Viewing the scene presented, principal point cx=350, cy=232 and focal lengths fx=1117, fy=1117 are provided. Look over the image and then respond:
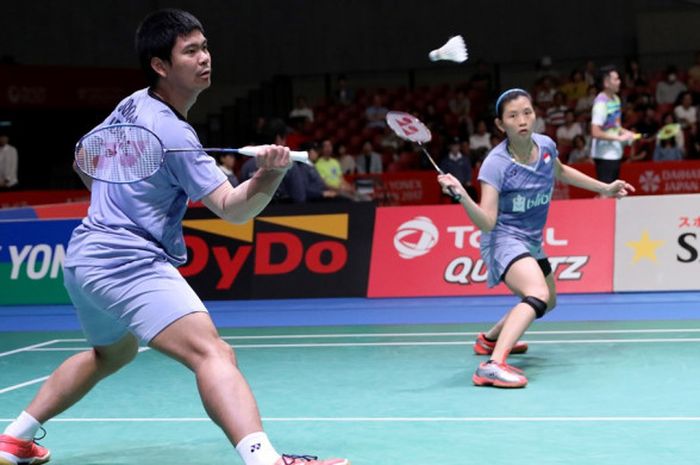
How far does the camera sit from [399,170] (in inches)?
714

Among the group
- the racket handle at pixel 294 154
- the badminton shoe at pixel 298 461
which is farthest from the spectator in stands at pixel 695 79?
the racket handle at pixel 294 154

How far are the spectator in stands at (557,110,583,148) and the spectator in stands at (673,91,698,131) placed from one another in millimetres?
1445

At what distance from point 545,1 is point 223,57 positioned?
256 inches

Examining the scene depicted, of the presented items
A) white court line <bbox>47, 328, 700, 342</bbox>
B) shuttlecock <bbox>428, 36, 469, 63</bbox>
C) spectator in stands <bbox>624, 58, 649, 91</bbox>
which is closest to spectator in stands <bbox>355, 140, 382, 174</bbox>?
spectator in stands <bbox>624, 58, 649, 91</bbox>

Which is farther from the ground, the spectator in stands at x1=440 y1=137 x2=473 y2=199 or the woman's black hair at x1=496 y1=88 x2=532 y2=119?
the woman's black hair at x1=496 y1=88 x2=532 y2=119

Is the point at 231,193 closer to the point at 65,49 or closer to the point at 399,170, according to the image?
the point at 399,170

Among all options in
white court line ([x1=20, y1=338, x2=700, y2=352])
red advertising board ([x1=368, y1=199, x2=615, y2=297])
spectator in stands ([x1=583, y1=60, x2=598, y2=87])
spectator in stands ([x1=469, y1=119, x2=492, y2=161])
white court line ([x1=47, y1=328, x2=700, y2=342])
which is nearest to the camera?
white court line ([x1=20, y1=338, x2=700, y2=352])

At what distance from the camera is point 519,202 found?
6535 mm

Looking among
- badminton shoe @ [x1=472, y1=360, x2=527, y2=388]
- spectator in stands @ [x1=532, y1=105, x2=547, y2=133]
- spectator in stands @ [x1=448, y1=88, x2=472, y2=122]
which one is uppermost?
spectator in stands @ [x1=448, y1=88, x2=472, y2=122]

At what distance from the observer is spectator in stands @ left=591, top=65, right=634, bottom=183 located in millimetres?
10898

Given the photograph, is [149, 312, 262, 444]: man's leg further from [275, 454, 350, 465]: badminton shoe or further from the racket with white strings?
the racket with white strings

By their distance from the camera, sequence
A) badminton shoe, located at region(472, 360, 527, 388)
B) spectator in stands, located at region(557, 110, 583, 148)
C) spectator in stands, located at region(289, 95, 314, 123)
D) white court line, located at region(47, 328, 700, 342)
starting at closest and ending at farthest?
badminton shoe, located at region(472, 360, 527, 388) < white court line, located at region(47, 328, 700, 342) < spectator in stands, located at region(557, 110, 583, 148) < spectator in stands, located at region(289, 95, 314, 123)

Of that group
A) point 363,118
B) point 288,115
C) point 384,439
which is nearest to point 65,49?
point 288,115

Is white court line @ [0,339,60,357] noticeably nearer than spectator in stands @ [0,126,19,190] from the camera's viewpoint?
Yes
